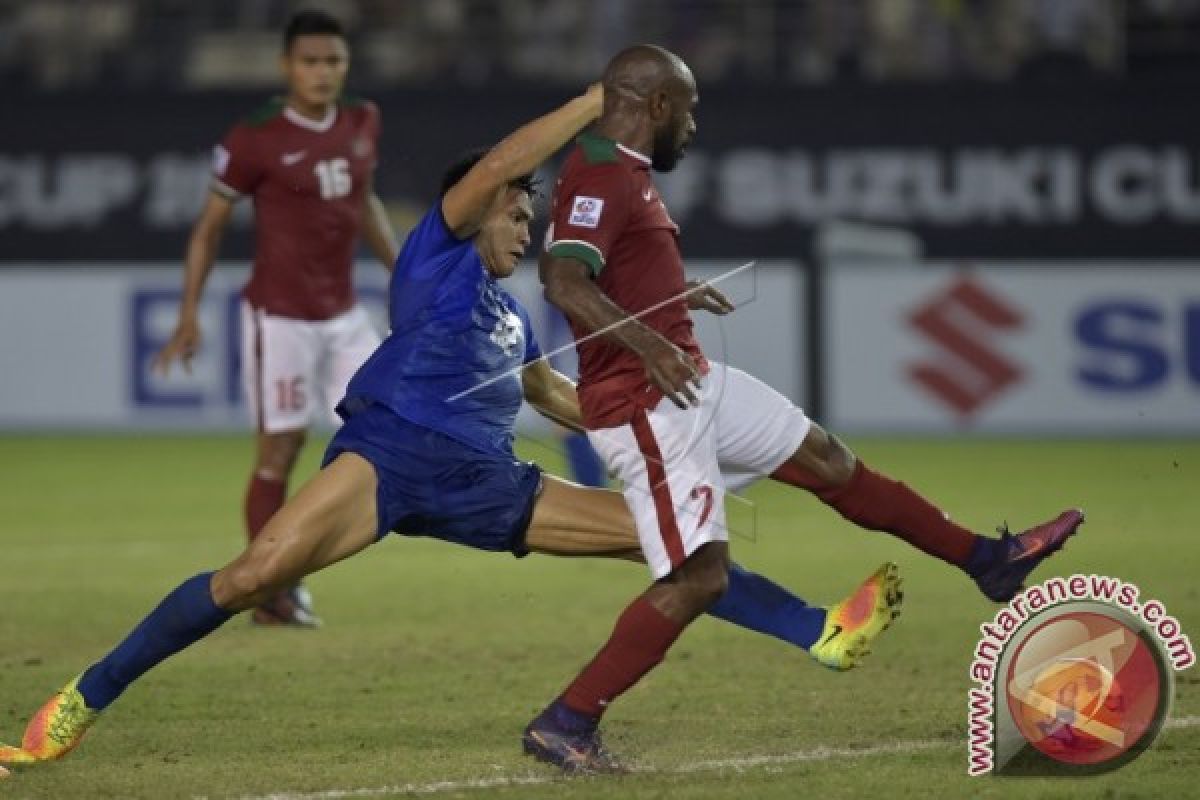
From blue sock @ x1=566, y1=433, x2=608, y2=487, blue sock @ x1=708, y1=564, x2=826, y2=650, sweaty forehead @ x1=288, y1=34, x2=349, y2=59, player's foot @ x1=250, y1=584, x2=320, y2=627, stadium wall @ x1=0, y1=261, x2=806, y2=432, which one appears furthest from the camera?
stadium wall @ x1=0, y1=261, x2=806, y2=432

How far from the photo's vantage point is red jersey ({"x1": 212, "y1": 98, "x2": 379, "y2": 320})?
34.4 feet

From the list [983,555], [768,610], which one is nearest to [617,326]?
[768,610]

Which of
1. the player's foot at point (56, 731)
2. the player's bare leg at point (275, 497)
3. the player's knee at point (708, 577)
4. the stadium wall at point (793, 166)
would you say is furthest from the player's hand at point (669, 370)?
the stadium wall at point (793, 166)

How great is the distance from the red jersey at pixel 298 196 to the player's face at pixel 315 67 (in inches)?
4.3

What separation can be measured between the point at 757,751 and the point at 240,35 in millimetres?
14772

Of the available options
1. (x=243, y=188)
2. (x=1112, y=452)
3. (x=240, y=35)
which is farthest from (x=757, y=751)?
(x=240, y=35)

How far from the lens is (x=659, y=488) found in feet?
21.9

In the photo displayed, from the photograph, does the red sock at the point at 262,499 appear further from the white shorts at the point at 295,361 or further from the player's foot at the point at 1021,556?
the player's foot at the point at 1021,556

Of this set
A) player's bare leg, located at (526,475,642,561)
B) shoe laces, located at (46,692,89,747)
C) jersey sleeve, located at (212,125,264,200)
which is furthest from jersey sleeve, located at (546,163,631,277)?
jersey sleeve, located at (212,125,264,200)

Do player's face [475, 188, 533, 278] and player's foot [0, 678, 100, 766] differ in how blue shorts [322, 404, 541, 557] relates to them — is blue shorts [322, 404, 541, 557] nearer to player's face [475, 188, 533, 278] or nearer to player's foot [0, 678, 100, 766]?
player's face [475, 188, 533, 278]

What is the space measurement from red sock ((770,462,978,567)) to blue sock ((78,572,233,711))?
6.01ft

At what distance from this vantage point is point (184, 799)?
6.34 meters

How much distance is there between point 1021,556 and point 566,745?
1676 millimetres

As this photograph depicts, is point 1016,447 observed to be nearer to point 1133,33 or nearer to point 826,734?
point 1133,33
